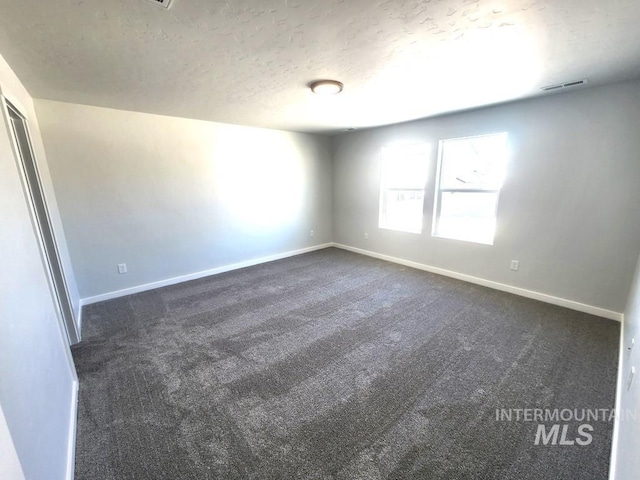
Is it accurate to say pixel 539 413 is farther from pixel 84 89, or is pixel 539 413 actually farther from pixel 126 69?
Result: pixel 84 89

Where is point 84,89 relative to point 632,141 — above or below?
above

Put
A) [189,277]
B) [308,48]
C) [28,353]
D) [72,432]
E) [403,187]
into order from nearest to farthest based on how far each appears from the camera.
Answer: [28,353] < [72,432] < [308,48] < [189,277] < [403,187]

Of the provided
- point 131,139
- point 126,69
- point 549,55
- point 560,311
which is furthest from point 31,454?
point 560,311

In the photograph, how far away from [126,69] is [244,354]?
2.48 metres

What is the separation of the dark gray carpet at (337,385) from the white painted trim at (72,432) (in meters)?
0.04

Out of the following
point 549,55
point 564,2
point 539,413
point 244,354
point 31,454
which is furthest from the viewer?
point 244,354

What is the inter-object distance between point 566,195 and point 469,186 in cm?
103

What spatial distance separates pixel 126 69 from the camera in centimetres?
202

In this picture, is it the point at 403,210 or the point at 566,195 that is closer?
the point at 566,195

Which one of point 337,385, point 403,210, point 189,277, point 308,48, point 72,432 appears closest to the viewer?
point 72,432

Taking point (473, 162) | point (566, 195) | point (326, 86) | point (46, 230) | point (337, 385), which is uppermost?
point (326, 86)

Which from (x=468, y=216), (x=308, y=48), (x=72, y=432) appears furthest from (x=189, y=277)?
(x=468, y=216)

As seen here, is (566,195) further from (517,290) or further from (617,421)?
(617,421)

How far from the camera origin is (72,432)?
1.49 m
